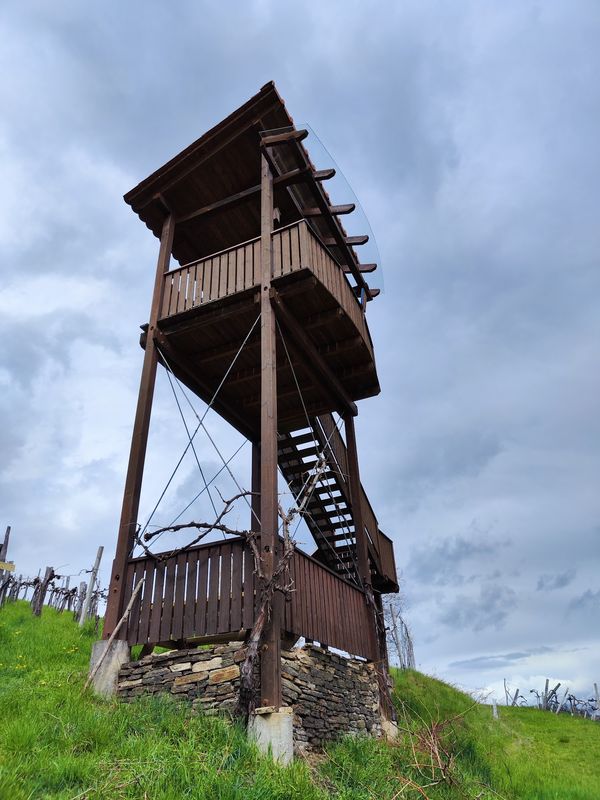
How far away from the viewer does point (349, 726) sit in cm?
933

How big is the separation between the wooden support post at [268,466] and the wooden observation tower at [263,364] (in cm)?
2

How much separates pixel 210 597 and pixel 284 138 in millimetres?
7929

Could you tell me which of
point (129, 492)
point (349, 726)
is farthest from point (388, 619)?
point (129, 492)

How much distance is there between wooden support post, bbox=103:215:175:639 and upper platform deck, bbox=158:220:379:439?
202mm

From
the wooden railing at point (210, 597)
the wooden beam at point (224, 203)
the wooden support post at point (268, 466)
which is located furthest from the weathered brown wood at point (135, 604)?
the wooden beam at point (224, 203)

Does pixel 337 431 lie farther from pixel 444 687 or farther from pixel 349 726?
pixel 444 687

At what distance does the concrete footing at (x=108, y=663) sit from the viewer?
7973 mm

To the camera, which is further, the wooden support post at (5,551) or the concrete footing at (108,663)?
the wooden support post at (5,551)

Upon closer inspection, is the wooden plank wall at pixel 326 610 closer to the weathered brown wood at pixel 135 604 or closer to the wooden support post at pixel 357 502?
the wooden support post at pixel 357 502

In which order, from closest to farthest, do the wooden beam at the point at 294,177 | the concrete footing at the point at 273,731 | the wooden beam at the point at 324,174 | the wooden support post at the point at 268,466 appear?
the concrete footing at the point at 273,731
the wooden support post at the point at 268,466
the wooden beam at the point at 294,177
the wooden beam at the point at 324,174

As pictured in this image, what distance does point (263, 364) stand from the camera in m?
9.20

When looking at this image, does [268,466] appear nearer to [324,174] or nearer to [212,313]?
[212,313]

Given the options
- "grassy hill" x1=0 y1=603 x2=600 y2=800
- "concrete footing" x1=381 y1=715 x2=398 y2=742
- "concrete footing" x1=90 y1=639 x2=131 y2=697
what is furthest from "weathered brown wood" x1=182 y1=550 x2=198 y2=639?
"concrete footing" x1=381 y1=715 x2=398 y2=742

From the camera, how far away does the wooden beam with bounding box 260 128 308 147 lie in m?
10.9
